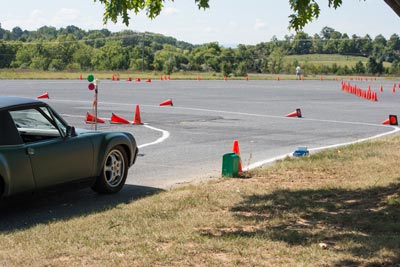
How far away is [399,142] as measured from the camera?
510 inches

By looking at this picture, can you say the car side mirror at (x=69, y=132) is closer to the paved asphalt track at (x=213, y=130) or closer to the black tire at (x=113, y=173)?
the black tire at (x=113, y=173)

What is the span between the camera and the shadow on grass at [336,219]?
548 centimetres

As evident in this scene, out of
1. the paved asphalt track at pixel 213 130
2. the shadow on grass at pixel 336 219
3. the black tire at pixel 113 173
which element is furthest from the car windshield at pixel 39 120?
the shadow on grass at pixel 336 219

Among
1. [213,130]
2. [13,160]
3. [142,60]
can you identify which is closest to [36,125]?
[13,160]

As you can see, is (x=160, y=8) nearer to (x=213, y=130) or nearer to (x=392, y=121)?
(x=213, y=130)

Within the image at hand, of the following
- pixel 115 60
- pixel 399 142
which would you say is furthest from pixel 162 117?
pixel 115 60

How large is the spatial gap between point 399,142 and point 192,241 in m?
8.34

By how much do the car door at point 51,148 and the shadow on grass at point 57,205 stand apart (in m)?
0.23

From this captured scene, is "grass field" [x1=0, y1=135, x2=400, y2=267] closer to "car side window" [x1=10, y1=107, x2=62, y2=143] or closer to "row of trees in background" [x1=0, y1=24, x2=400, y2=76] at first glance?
"car side window" [x1=10, y1=107, x2=62, y2=143]

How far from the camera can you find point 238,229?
6199 millimetres

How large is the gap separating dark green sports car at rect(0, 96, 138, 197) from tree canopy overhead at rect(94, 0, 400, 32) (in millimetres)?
1423

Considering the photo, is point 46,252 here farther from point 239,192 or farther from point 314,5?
point 314,5

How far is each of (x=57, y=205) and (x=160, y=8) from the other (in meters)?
2.97

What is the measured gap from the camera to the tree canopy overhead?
299 inches
